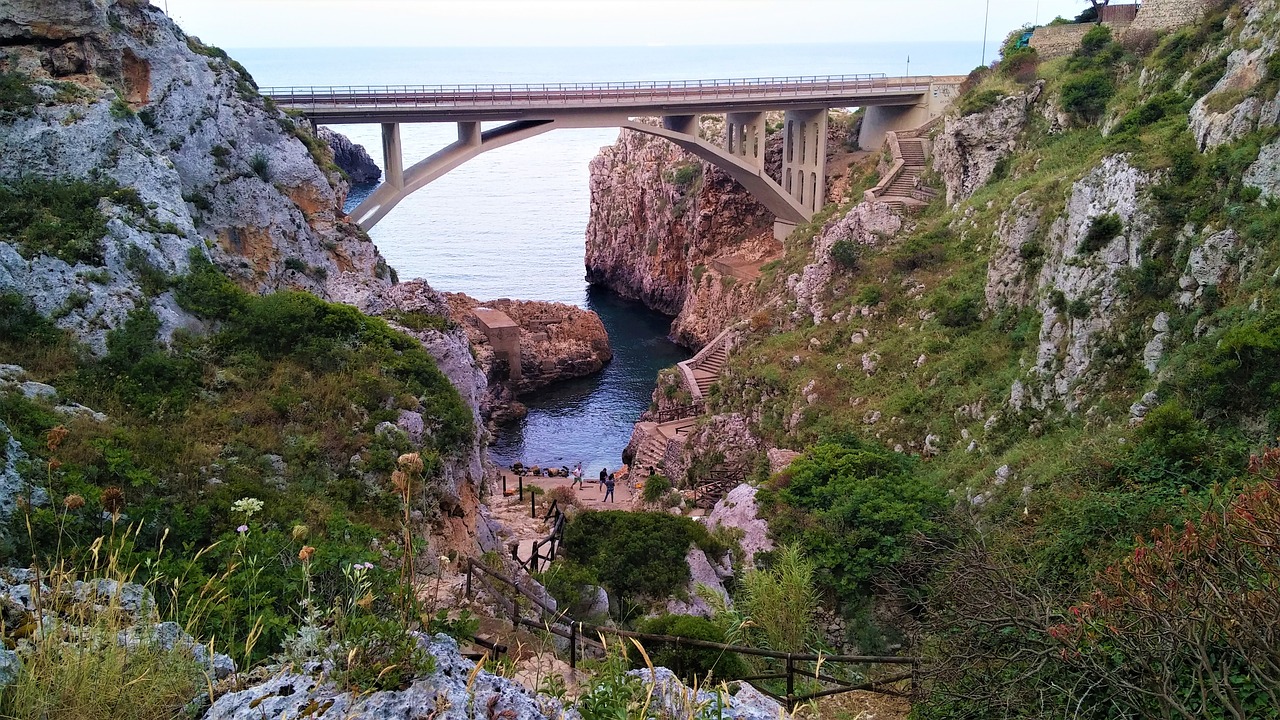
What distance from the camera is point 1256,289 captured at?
16.9 meters

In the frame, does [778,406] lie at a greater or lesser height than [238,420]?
lesser

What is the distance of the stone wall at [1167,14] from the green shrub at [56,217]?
111 feet

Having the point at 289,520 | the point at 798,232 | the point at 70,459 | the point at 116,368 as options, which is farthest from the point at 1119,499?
the point at 798,232

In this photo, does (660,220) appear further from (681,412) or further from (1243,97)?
(1243,97)

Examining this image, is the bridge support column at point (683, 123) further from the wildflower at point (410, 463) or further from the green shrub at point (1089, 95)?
the wildflower at point (410, 463)

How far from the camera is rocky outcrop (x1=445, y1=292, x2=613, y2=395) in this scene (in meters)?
46.8

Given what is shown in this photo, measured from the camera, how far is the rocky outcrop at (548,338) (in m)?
46.8

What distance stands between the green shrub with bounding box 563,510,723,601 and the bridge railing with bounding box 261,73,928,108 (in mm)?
24585

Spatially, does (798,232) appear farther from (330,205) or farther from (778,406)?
(330,205)

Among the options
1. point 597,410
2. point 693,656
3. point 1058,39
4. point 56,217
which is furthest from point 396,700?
point 1058,39

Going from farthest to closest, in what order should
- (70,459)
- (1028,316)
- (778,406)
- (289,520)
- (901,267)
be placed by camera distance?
1. (901,267)
2. (778,406)
3. (1028,316)
4. (289,520)
5. (70,459)

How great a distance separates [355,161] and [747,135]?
5813cm

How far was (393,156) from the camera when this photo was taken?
37656 millimetres

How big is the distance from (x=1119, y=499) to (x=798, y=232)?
107 feet
